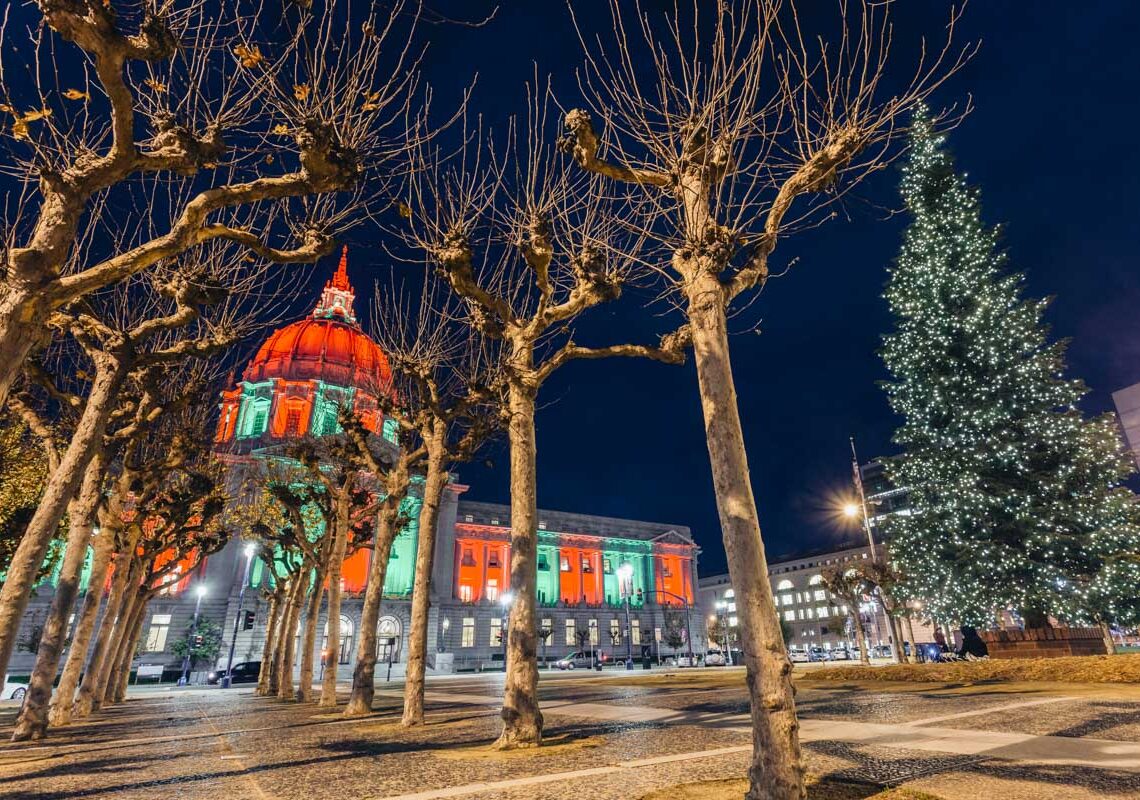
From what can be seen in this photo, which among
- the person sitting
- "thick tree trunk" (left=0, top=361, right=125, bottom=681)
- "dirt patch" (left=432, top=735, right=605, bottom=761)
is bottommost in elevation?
"dirt patch" (left=432, top=735, right=605, bottom=761)

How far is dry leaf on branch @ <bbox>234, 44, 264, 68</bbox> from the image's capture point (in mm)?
7109

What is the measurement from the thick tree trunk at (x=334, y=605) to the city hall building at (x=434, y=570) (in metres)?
28.2

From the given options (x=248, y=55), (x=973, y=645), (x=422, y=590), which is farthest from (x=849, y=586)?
(x=248, y=55)

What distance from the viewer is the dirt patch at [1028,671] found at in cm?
1375

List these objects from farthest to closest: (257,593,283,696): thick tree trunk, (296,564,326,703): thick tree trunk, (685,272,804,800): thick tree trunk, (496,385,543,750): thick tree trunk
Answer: (257,593,283,696): thick tree trunk, (296,564,326,703): thick tree trunk, (496,385,543,750): thick tree trunk, (685,272,804,800): thick tree trunk

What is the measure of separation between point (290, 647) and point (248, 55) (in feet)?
75.3

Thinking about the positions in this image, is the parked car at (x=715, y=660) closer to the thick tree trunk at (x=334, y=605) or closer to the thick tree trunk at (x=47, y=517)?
the thick tree trunk at (x=334, y=605)

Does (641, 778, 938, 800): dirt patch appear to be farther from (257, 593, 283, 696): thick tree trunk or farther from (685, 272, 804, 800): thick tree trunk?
(257, 593, 283, 696): thick tree trunk

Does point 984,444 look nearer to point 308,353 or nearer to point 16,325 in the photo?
point 16,325

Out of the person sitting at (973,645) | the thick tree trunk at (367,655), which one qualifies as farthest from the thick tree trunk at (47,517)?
the person sitting at (973,645)

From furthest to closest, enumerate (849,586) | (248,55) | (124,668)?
(849,586), (124,668), (248,55)

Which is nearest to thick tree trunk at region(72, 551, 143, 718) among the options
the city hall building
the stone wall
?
the city hall building

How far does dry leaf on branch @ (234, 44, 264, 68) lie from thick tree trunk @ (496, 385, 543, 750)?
609cm

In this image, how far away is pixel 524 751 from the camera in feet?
26.9
